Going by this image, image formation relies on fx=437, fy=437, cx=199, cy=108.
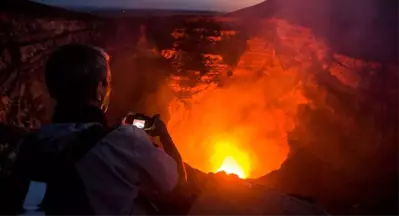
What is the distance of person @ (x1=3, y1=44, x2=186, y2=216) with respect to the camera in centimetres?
188

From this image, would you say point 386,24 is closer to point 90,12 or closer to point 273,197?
point 273,197

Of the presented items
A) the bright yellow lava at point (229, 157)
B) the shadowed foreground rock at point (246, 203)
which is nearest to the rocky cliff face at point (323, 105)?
the bright yellow lava at point (229, 157)

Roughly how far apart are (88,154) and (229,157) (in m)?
5.54

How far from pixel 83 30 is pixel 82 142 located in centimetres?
477

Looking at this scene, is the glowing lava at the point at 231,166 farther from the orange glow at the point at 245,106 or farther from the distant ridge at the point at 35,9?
the distant ridge at the point at 35,9

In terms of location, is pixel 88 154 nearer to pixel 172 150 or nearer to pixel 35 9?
pixel 172 150

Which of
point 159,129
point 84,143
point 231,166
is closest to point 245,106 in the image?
point 231,166

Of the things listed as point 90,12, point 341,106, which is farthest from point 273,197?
point 90,12

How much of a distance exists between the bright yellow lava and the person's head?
5.29 metres

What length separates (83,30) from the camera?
20.9 feet

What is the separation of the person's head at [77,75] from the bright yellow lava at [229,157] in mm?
5289

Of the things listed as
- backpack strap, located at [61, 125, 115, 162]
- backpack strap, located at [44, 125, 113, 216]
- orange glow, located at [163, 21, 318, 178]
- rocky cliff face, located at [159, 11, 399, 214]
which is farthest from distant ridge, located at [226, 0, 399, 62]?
backpack strap, located at [44, 125, 113, 216]

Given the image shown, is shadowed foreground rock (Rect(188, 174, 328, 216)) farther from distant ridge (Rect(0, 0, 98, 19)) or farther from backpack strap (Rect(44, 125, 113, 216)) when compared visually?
distant ridge (Rect(0, 0, 98, 19))

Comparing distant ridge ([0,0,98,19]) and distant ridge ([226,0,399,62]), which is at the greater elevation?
distant ridge ([226,0,399,62])
